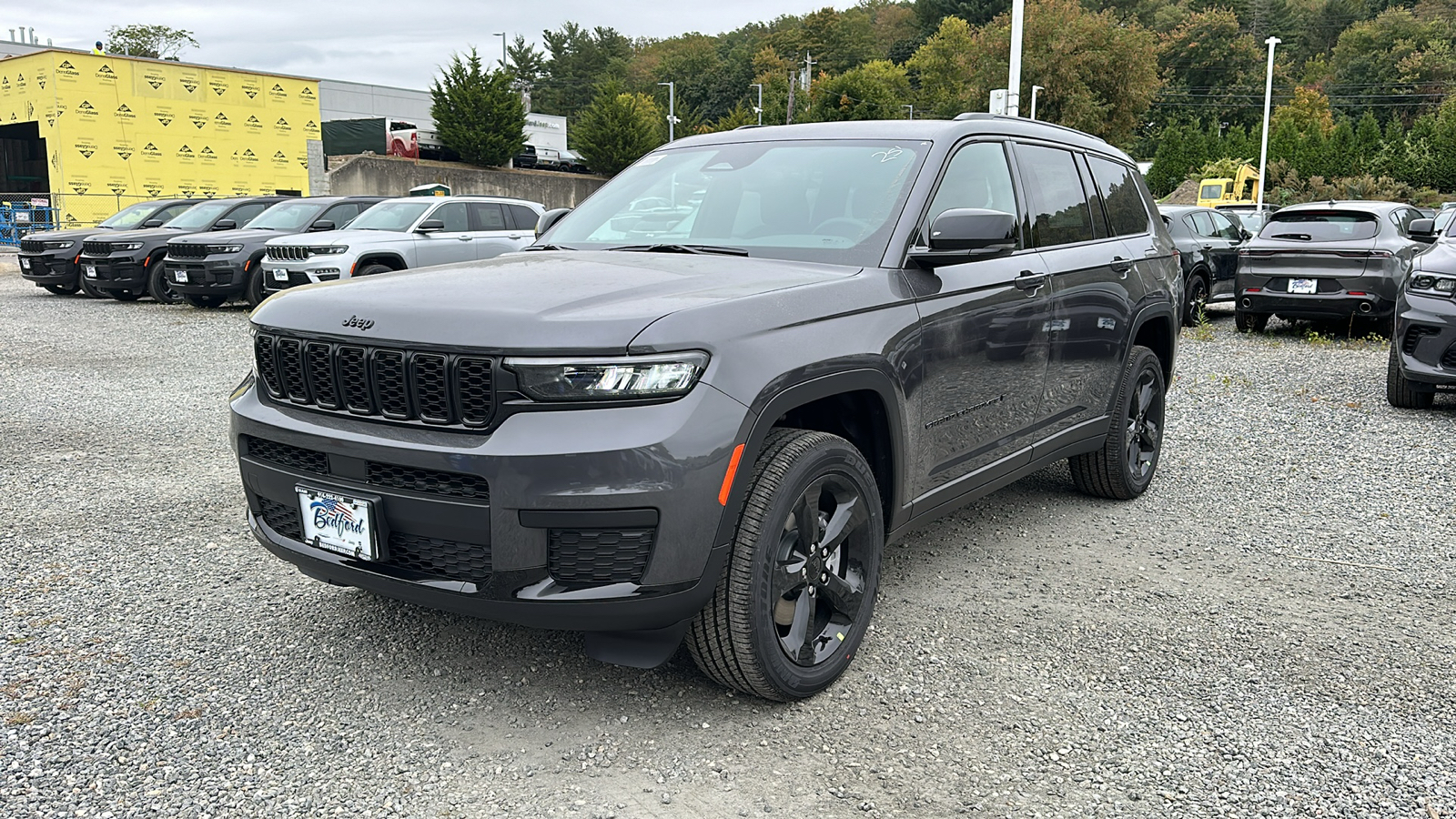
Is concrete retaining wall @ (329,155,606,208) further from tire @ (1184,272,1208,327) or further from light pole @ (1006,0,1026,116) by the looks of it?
tire @ (1184,272,1208,327)

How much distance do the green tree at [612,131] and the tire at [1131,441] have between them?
50.6 meters

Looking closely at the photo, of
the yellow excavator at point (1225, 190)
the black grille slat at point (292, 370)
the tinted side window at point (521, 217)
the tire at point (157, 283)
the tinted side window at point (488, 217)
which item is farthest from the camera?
the yellow excavator at point (1225, 190)

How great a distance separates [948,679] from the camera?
3.56 meters

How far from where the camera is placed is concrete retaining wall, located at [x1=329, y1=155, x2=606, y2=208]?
4750cm

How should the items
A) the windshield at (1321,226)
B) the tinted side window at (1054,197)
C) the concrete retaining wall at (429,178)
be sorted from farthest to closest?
1. the concrete retaining wall at (429,178)
2. the windshield at (1321,226)
3. the tinted side window at (1054,197)

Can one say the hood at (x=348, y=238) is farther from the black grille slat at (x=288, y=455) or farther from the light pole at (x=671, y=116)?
the light pole at (x=671, y=116)

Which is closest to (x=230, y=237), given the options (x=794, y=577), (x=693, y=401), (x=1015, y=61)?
(x=1015, y=61)

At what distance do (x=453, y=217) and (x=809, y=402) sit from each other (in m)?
12.1

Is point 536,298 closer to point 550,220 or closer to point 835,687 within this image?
point 835,687

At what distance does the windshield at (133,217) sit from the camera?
18.0 m

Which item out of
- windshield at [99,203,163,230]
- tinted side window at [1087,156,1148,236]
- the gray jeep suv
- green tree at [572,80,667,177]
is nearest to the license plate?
the gray jeep suv

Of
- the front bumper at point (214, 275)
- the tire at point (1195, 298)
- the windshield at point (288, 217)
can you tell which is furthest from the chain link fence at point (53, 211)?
the tire at point (1195, 298)

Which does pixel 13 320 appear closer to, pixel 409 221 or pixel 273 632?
pixel 409 221

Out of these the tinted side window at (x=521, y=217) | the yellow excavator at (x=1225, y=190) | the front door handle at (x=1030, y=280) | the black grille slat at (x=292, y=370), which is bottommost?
the black grille slat at (x=292, y=370)
